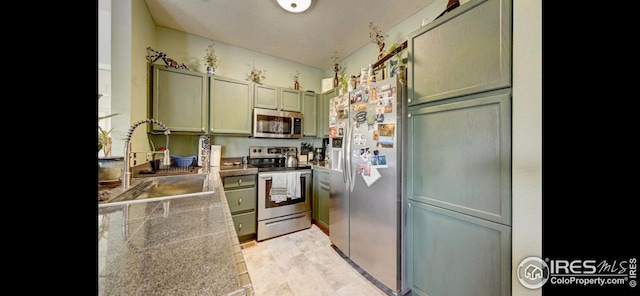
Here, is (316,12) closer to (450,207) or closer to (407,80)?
(407,80)

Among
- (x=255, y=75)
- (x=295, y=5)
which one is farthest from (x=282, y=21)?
(x=255, y=75)

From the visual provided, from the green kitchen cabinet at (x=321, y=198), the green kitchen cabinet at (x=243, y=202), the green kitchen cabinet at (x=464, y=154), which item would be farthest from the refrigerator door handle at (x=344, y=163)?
the green kitchen cabinet at (x=243, y=202)

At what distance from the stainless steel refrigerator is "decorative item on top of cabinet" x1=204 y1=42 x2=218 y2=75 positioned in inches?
56.2

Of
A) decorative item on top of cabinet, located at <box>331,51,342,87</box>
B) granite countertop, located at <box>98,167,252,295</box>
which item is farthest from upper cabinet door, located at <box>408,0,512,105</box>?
decorative item on top of cabinet, located at <box>331,51,342,87</box>

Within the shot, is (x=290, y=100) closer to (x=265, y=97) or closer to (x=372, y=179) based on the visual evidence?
(x=265, y=97)

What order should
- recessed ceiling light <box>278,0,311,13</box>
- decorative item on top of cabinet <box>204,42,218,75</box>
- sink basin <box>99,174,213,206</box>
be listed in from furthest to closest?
decorative item on top of cabinet <box>204,42,218,75</box>
recessed ceiling light <box>278,0,311,13</box>
sink basin <box>99,174,213,206</box>

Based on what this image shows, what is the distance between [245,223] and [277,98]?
1.53 m

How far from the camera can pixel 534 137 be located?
0.84 m

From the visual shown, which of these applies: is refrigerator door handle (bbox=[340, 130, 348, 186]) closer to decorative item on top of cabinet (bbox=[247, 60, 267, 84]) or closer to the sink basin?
the sink basin

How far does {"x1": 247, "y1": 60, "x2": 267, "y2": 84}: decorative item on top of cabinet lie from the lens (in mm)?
2547

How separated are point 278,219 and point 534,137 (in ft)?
7.19

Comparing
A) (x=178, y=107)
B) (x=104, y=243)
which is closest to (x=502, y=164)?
(x=104, y=243)

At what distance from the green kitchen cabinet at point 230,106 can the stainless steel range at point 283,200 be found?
0.59m

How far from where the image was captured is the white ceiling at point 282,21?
1792mm
